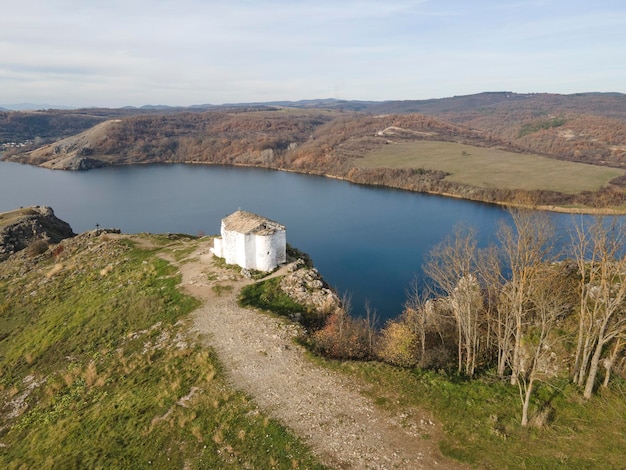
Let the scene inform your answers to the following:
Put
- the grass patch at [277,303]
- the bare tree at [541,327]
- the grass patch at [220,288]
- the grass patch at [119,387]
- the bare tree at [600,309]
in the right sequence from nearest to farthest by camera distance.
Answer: the bare tree at [600,309] → the grass patch at [119,387] → the bare tree at [541,327] → the grass patch at [277,303] → the grass patch at [220,288]

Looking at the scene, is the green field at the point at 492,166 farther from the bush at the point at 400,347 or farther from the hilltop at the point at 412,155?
the bush at the point at 400,347

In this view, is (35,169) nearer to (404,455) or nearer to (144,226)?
(144,226)

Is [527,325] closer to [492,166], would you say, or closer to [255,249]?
[255,249]

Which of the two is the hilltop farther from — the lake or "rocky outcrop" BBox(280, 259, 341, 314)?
"rocky outcrop" BBox(280, 259, 341, 314)

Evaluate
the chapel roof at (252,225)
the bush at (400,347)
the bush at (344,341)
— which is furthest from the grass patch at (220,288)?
the bush at (400,347)

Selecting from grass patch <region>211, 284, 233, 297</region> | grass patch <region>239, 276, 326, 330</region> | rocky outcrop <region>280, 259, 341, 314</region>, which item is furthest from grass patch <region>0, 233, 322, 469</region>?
rocky outcrop <region>280, 259, 341, 314</region>

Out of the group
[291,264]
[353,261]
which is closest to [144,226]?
[353,261]

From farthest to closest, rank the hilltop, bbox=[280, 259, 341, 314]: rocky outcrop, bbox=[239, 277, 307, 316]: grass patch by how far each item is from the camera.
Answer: the hilltop → bbox=[280, 259, 341, 314]: rocky outcrop → bbox=[239, 277, 307, 316]: grass patch
